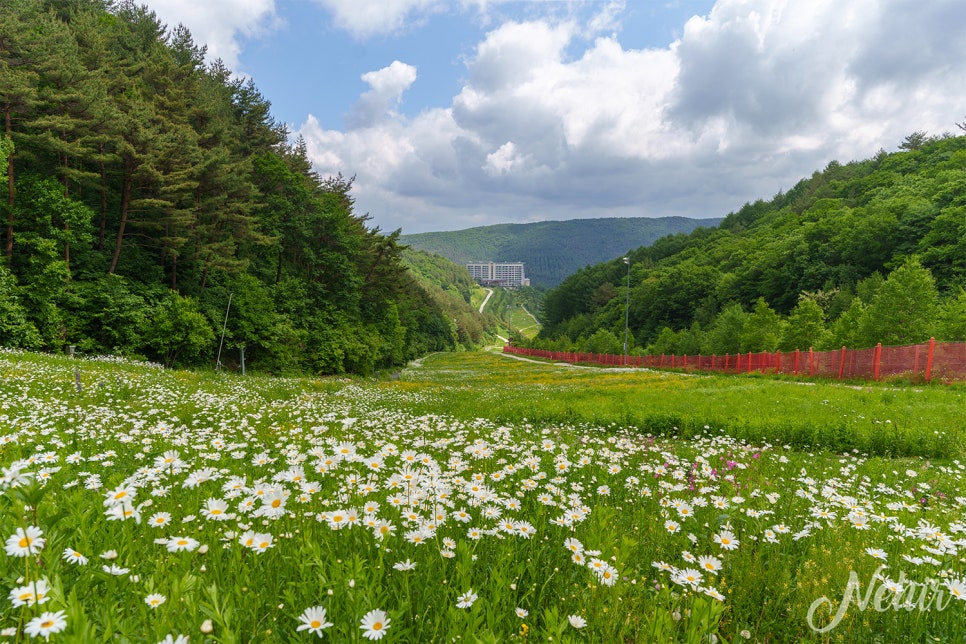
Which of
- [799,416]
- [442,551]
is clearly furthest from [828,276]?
[442,551]

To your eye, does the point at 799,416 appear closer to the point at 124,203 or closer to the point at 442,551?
the point at 442,551

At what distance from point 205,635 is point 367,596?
0.67 meters

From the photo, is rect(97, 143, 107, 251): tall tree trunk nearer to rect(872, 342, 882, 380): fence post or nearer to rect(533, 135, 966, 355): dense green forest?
rect(872, 342, 882, 380): fence post

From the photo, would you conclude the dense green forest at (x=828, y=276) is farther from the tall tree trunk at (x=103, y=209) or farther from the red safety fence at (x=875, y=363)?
the tall tree trunk at (x=103, y=209)

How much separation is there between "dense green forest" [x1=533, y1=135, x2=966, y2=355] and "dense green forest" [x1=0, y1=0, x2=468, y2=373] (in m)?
46.8

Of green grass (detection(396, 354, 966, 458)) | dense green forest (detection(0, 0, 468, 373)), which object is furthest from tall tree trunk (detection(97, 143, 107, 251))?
green grass (detection(396, 354, 966, 458))

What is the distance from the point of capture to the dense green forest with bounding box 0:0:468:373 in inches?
1179

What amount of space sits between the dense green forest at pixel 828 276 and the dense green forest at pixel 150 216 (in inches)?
1841

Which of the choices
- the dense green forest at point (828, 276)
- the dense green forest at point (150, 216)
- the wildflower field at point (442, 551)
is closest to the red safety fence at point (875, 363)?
the dense green forest at point (828, 276)

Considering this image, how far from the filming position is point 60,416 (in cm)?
697

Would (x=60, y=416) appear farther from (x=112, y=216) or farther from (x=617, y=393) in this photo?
(x=112, y=216)

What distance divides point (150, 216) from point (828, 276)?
105 metres

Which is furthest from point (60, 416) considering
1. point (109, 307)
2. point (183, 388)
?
point (109, 307)

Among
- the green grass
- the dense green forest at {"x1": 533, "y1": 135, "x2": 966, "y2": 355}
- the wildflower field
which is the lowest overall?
the green grass
